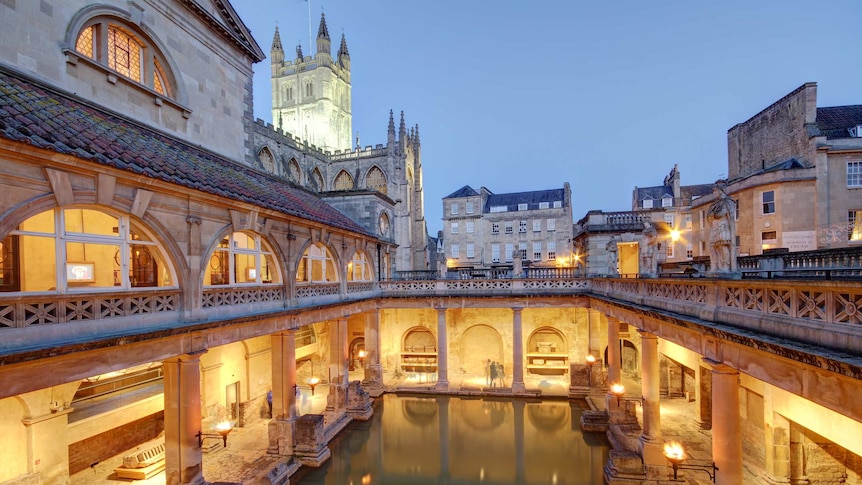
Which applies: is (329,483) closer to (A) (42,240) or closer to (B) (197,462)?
(B) (197,462)

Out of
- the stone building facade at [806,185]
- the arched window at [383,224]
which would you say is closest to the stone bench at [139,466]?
the arched window at [383,224]

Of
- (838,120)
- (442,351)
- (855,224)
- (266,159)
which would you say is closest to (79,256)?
(442,351)

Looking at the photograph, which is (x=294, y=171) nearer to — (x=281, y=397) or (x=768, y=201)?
(x=281, y=397)

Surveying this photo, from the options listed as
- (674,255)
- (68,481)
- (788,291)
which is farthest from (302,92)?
(788,291)

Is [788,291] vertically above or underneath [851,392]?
above

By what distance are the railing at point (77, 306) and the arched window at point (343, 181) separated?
3882cm

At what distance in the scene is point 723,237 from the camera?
944 centimetres

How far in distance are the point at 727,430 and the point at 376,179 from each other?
143ft

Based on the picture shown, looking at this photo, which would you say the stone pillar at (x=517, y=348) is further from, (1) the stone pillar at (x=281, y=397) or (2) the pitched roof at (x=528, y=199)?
(2) the pitched roof at (x=528, y=199)

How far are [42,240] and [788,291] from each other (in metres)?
20.4

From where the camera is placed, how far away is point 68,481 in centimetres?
1299

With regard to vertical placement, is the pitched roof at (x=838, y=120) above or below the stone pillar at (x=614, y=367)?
above

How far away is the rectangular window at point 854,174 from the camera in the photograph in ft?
76.5

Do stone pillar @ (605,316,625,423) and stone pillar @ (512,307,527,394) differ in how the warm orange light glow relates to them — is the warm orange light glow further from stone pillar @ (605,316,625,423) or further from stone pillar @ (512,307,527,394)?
stone pillar @ (512,307,527,394)
